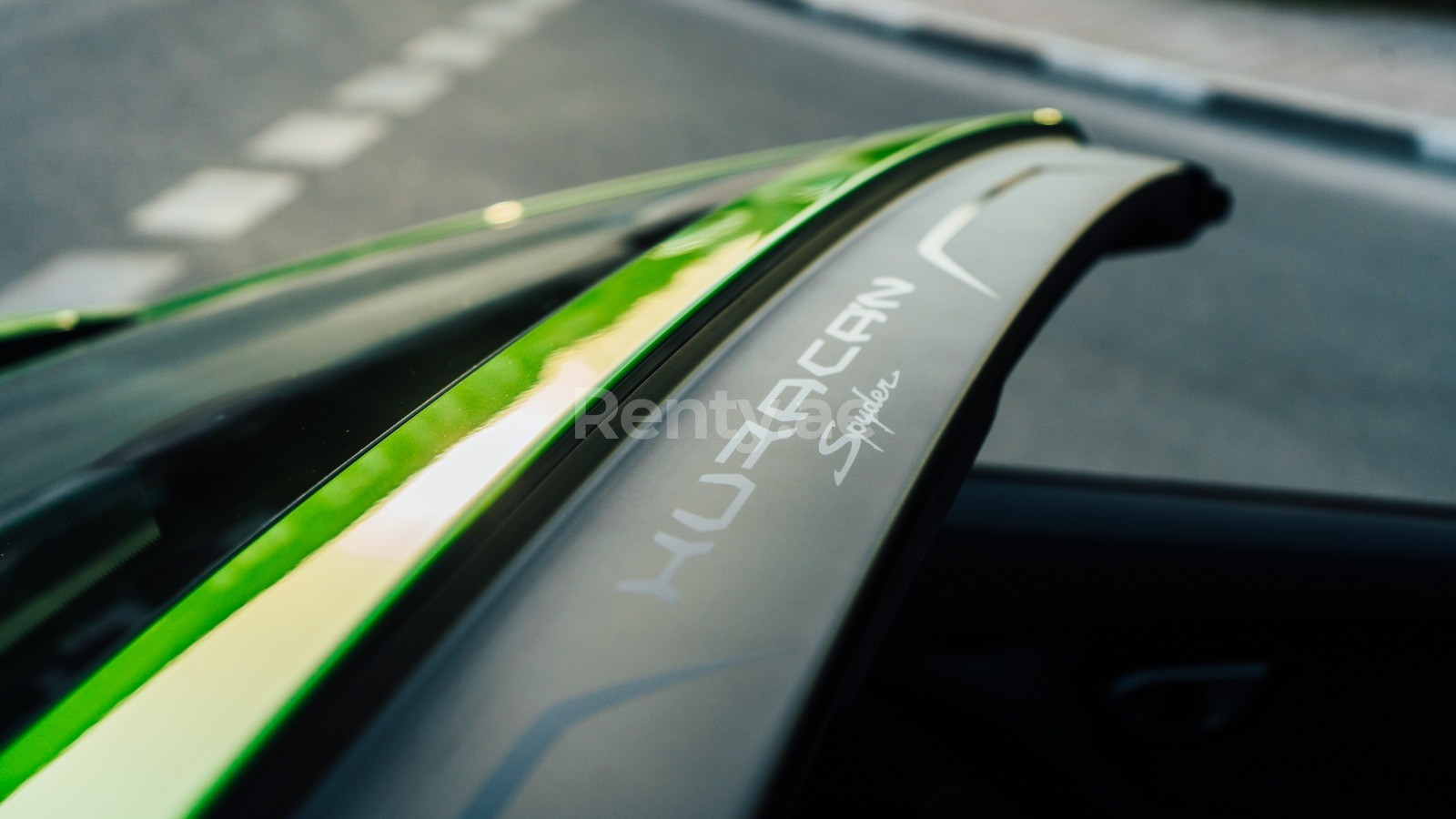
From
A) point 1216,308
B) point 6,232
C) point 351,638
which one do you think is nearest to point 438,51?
point 6,232

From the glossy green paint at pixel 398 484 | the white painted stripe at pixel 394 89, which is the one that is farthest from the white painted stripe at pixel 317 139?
the glossy green paint at pixel 398 484

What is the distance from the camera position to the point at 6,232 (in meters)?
4.51

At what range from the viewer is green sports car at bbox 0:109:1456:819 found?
0.61 m

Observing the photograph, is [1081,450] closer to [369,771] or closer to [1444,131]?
[369,771]

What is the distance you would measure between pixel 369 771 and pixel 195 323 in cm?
117

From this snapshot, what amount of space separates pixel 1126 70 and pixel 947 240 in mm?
5764

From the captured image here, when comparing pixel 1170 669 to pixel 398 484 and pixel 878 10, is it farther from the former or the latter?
pixel 878 10

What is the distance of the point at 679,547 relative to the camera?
28.1 inches

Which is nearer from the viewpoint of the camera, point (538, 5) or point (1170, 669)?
point (1170, 669)

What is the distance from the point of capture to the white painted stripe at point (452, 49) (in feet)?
22.7

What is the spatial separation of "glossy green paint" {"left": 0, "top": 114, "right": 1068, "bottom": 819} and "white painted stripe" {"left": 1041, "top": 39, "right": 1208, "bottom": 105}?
5.41 meters

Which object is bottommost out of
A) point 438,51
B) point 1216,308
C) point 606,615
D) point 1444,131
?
point 606,615

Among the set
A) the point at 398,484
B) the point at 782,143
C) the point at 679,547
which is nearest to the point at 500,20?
the point at 782,143

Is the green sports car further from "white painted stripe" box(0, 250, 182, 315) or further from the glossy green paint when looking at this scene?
"white painted stripe" box(0, 250, 182, 315)
